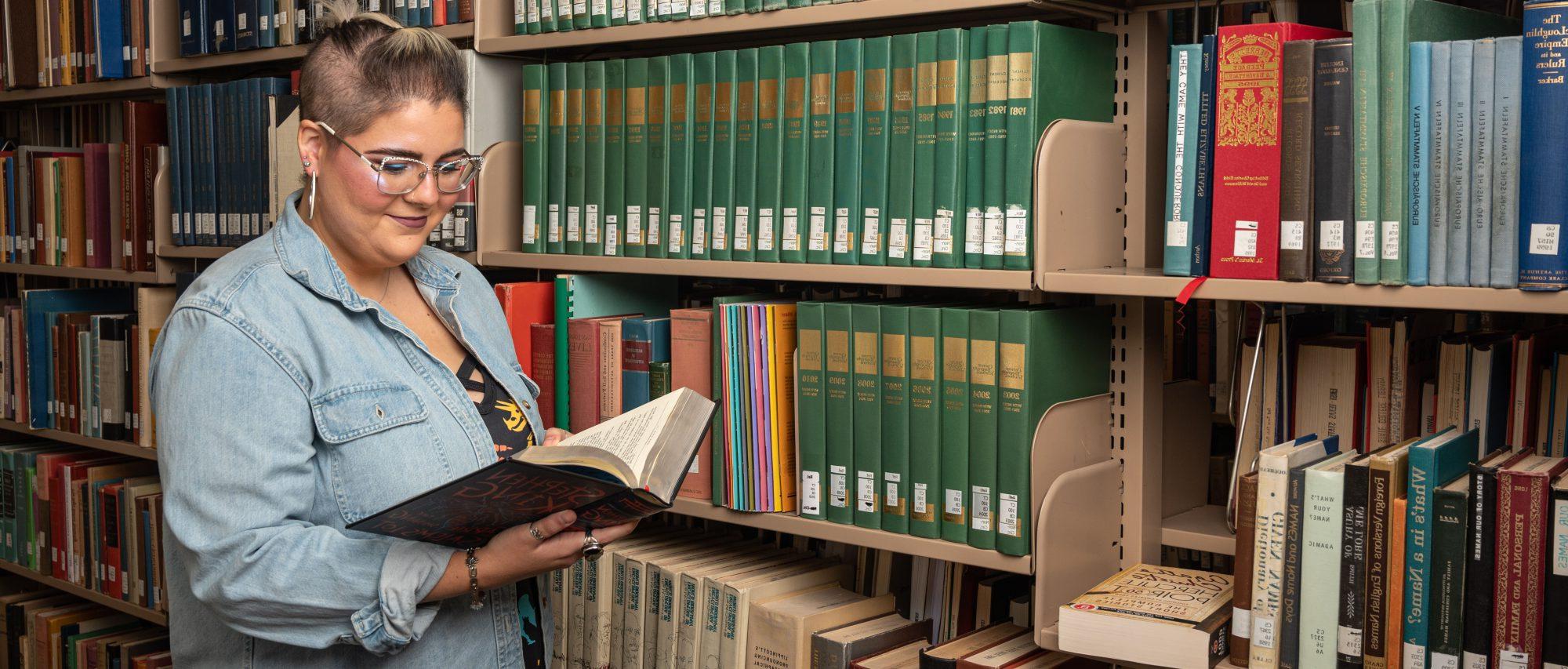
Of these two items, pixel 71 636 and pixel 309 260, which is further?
pixel 71 636

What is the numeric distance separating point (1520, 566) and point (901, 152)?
2.80 ft

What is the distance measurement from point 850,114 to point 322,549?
895 millimetres

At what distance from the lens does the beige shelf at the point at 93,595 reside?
2.78 metres

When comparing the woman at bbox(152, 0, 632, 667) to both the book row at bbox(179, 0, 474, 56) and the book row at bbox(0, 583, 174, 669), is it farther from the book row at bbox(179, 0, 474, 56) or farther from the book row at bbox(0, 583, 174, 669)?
the book row at bbox(0, 583, 174, 669)

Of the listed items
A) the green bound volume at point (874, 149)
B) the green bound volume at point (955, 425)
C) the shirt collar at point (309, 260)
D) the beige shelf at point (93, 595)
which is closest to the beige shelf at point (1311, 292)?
the green bound volume at point (955, 425)

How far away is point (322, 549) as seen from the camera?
120 centimetres

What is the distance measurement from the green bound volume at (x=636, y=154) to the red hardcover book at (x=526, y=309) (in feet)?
0.70

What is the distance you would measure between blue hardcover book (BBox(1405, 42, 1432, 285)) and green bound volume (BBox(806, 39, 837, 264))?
73cm

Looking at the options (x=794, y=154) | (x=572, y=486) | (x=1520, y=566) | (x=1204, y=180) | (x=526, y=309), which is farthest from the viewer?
(x=526, y=309)

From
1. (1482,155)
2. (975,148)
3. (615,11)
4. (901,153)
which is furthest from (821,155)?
(1482,155)

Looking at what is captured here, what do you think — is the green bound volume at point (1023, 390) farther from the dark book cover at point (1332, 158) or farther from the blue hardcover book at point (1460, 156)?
the blue hardcover book at point (1460, 156)

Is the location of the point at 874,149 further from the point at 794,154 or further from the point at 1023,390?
the point at 1023,390

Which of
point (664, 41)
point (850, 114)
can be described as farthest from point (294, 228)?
point (664, 41)

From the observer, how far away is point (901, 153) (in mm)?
1690
